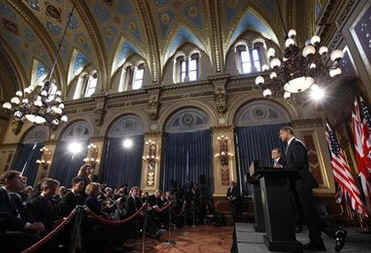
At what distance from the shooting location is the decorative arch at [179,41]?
10.1 meters

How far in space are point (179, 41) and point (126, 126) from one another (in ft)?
18.2

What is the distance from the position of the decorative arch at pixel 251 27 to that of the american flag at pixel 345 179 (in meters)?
5.91

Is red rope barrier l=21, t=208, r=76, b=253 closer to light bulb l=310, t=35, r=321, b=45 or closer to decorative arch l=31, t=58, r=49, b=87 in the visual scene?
light bulb l=310, t=35, r=321, b=45

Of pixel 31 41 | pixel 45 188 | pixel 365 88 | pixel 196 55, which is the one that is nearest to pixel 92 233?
pixel 45 188

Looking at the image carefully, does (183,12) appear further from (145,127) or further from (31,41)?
(31,41)

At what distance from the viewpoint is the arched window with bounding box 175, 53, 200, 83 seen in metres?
10.2

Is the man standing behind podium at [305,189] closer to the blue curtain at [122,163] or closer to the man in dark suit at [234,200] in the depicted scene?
the man in dark suit at [234,200]

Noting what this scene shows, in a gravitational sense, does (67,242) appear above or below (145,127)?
below

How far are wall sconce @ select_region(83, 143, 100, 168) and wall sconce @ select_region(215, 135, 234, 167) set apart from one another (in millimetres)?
5904

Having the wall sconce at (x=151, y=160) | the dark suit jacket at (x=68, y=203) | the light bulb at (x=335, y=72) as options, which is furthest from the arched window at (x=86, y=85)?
the light bulb at (x=335, y=72)

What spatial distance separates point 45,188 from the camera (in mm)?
2656

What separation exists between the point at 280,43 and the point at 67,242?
10526 mm

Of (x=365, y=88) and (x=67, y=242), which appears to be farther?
(x=365, y=88)

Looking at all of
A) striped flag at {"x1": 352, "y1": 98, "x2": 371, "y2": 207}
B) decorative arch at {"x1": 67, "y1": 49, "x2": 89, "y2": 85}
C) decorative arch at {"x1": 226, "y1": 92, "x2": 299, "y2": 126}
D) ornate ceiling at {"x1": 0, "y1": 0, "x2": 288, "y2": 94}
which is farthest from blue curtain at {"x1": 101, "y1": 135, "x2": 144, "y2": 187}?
striped flag at {"x1": 352, "y1": 98, "x2": 371, "y2": 207}
